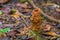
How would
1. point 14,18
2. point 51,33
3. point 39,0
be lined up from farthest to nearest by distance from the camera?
1. point 39,0
2. point 14,18
3. point 51,33

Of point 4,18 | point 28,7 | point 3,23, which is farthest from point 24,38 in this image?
point 28,7

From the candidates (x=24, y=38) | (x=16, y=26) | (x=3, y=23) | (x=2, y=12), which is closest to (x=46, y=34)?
(x=24, y=38)

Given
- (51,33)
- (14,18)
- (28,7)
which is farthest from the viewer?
(28,7)

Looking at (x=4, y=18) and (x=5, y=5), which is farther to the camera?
(x=5, y=5)

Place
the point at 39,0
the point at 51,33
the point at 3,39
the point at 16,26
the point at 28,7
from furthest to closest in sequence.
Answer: the point at 39,0 < the point at 28,7 < the point at 16,26 < the point at 51,33 < the point at 3,39

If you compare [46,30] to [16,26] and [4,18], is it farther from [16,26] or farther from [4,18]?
[4,18]

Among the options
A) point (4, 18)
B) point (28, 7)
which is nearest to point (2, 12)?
point (4, 18)

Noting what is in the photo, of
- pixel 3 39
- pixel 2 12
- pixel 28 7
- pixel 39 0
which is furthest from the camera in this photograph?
pixel 39 0

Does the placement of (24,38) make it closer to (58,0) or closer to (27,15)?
(27,15)

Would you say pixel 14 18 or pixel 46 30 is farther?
pixel 14 18
